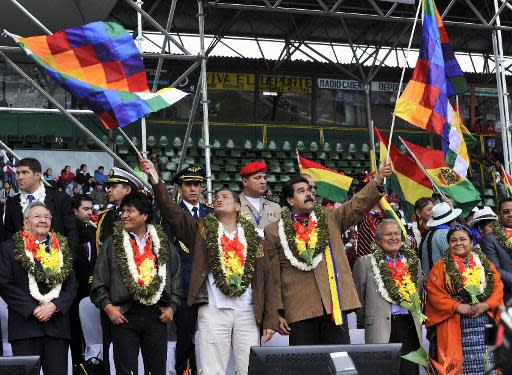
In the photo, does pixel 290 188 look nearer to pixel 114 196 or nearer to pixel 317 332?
pixel 317 332

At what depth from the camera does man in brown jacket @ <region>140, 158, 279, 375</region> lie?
6.75 m

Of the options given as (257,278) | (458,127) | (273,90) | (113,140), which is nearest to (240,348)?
(257,278)

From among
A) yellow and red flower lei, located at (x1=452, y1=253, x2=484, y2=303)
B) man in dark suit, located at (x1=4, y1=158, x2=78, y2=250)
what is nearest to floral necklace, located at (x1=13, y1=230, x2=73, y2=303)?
man in dark suit, located at (x1=4, y1=158, x2=78, y2=250)

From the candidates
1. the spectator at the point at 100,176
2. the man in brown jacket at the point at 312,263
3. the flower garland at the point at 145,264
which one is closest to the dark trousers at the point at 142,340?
the flower garland at the point at 145,264

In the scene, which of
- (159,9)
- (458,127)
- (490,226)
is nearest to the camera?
(490,226)

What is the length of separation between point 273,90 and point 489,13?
6.49 metres

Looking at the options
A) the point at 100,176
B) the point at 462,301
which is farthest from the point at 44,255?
the point at 100,176

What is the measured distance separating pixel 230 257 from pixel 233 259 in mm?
26

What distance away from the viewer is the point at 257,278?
689 centimetres

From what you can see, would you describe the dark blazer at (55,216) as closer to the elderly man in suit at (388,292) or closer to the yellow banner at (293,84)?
the elderly man in suit at (388,292)

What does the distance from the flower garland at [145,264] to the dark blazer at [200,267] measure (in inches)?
6.9

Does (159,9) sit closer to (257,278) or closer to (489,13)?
(489,13)

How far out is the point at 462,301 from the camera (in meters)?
7.73

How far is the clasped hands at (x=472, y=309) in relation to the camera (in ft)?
25.0
